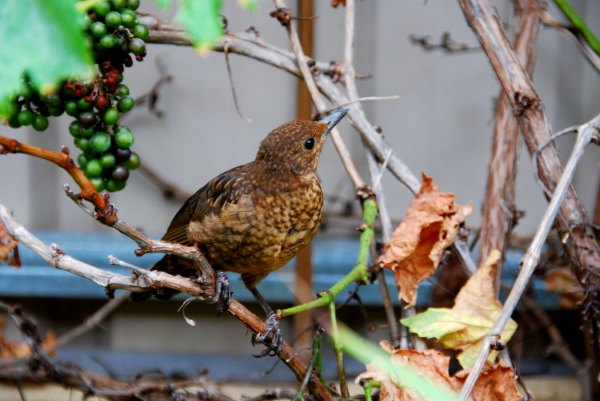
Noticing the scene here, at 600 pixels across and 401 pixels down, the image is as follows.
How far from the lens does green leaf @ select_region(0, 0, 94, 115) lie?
43cm

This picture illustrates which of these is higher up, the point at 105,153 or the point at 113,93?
the point at 113,93

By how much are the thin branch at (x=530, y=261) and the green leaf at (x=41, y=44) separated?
841 millimetres

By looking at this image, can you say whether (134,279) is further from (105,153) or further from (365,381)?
(365,381)

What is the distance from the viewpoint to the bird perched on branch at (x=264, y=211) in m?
1.43

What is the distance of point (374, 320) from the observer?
8.49 ft

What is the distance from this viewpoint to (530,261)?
1.14 m

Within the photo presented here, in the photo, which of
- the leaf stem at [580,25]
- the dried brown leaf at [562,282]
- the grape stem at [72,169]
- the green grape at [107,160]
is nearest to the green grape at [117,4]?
the green grape at [107,160]

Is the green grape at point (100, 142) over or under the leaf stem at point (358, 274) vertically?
over

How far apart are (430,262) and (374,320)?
127cm

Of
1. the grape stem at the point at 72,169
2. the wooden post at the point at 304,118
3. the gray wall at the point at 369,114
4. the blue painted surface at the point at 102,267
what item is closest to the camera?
the grape stem at the point at 72,169

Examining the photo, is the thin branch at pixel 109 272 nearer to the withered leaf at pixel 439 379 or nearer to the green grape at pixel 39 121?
the green grape at pixel 39 121

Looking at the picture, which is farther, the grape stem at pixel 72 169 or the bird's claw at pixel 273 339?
the bird's claw at pixel 273 339

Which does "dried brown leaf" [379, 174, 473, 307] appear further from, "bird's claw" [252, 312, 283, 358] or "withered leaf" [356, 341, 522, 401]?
"bird's claw" [252, 312, 283, 358]

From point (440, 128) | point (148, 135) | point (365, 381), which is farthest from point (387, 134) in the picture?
point (365, 381)
